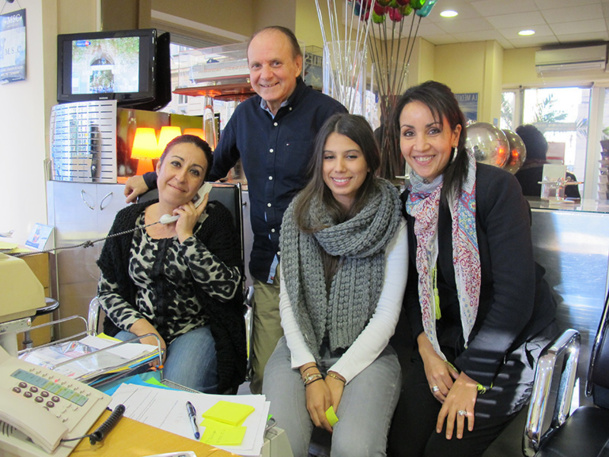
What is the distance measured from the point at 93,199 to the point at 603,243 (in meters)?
2.26

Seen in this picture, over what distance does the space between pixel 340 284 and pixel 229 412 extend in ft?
2.34

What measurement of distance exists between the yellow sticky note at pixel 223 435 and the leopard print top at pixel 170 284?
78 cm

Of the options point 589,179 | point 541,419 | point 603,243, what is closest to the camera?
point 541,419

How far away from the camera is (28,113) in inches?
126

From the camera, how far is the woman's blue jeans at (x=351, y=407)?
1351 mm

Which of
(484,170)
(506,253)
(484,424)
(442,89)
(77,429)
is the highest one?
(442,89)

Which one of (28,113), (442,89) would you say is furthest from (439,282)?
(28,113)

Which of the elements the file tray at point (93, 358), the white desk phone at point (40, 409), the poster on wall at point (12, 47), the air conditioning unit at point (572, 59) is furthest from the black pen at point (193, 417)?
the air conditioning unit at point (572, 59)

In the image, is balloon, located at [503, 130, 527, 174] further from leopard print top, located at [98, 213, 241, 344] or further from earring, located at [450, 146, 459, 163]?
leopard print top, located at [98, 213, 241, 344]

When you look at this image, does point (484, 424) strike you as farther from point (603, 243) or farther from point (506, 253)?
point (603, 243)

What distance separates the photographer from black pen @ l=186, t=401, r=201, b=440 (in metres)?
0.92

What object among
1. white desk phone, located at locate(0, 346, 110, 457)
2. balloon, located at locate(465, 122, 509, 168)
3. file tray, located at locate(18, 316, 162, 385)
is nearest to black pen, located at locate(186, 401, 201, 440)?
white desk phone, located at locate(0, 346, 110, 457)

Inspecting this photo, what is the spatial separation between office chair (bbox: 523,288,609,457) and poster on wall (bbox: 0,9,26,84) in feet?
10.7

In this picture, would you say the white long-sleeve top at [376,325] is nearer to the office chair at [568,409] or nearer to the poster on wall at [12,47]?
the office chair at [568,409]
